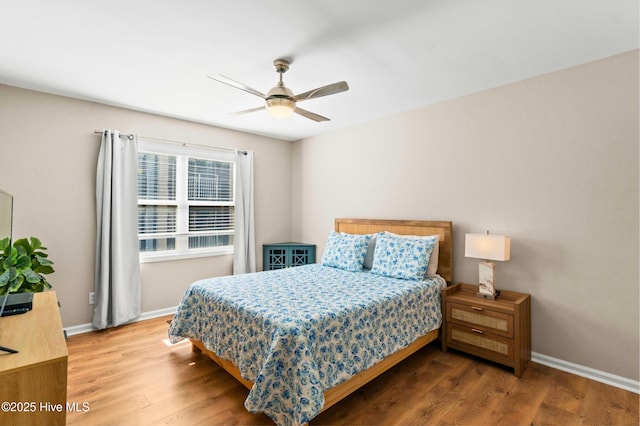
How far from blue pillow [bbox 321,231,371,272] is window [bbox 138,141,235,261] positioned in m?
1.69

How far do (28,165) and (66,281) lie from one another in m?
1.21

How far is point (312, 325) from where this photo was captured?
1.91 meters

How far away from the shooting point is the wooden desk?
115 cm

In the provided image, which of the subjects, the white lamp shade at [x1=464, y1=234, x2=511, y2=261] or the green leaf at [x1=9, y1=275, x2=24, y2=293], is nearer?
the green leaf at [x1=9, y1=275, x2=24, y2=293]

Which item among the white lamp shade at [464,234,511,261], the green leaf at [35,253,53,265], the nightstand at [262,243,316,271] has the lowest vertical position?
the nightstand at [262,243,316,271]

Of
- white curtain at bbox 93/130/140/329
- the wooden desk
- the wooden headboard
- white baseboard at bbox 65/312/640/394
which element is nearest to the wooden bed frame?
the wooden headboard

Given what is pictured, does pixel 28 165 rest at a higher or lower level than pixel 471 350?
higher

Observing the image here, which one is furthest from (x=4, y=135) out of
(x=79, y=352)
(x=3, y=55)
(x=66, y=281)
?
(x=79, y=352)

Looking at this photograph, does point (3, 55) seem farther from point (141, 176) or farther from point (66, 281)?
point (66, 281)

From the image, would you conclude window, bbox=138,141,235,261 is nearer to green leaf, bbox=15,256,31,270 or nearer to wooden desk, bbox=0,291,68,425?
green leaf, bbox=15,256,31,270

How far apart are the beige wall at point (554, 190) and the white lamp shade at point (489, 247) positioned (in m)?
0.28

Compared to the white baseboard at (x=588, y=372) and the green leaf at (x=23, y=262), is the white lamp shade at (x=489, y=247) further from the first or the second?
the green leaf at (x=23, y=262)

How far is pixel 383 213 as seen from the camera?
12.9ft

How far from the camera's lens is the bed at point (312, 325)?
179cm
